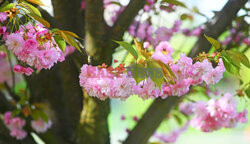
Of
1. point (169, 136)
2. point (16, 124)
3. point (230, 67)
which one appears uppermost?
point (230, 67)

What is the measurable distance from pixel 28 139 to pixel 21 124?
112mm

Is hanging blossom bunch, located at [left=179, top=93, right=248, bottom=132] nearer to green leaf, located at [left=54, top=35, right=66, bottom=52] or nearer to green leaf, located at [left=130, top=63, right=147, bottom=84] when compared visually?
green leaf, located at [left=130, top=63, right=147, bottom=84]

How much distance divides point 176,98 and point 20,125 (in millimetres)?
884

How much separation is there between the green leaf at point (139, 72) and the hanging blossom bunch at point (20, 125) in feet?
3.19

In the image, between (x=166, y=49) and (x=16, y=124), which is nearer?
(x=166, y=49)

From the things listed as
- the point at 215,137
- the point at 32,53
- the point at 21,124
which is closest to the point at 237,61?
the point at 32,53

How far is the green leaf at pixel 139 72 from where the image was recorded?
33.0 inches

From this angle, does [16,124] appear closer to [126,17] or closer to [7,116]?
[7,116]

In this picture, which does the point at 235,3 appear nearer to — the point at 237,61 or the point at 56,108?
the point at 237,61

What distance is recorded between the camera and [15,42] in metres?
0.87

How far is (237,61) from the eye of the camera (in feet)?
2.84

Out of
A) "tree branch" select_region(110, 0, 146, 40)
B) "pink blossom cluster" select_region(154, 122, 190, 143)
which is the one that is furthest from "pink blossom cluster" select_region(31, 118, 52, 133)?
"pink blossom cluster" select_region(154, 122, 190, 143)

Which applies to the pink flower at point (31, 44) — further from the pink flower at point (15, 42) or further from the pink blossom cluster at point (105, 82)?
the pink blossom cluster at point (105, 82)

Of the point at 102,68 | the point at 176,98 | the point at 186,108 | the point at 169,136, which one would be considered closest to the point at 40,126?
the point at 176,98
